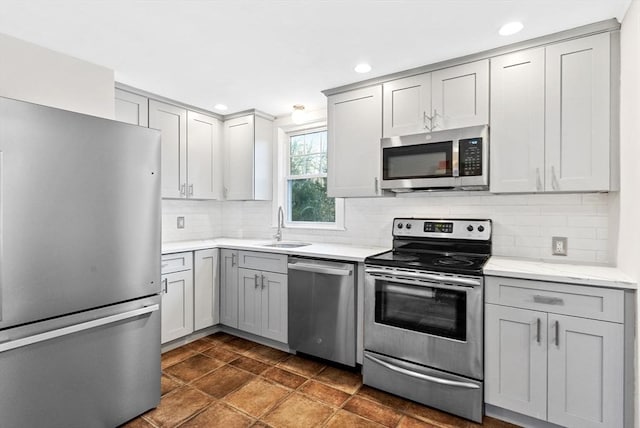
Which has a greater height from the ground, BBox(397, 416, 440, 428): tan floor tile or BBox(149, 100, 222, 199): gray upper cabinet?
BBox(149, 100, 222, 199): gray upper cabinet

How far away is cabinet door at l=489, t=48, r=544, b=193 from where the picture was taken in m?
2.18

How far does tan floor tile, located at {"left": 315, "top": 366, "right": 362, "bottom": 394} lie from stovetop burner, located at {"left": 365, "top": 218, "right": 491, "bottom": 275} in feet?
2.99

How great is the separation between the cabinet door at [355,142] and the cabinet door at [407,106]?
7 cm

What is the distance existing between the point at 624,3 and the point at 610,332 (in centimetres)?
174

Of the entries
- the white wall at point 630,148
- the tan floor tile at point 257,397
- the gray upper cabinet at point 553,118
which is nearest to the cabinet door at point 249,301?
the tan floor tile at point 257,397

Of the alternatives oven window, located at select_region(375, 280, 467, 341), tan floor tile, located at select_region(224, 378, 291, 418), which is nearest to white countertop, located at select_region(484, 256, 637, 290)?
oven window, located at select_region(375, 280, 467, 341)

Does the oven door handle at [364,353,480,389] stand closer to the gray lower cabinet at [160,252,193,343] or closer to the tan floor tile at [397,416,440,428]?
the tan floor tile at [397,416,440,428]

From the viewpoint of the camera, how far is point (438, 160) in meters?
2.50

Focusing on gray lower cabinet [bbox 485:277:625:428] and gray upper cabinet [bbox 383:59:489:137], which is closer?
gray lower cabinet [bbox 485:277:625:428]

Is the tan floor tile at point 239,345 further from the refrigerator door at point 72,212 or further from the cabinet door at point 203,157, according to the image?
the cabinet door at point 203,157

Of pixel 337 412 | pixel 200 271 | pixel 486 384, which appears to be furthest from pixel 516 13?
pixel 200 271

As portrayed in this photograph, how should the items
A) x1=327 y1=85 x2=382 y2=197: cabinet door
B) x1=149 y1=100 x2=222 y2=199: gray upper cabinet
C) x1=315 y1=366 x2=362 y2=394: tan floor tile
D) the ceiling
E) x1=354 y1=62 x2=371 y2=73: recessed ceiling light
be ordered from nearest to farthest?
the ceiling, x1=315 y1=366 x2=362 y2=394: tan floor tile, x1=354 y1=62 x2=371 y2=73: recessed ceiling light, x1=327 y1=85 x2=382 y2=197: cabinet door, x1=149 y1=100 x2=222 y2=199: gray upper cabinet

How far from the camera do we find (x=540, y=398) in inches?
74.7

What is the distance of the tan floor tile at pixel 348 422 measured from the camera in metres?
2.00
